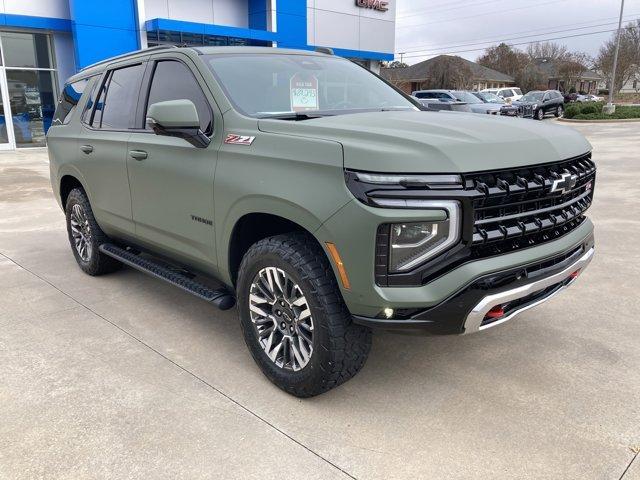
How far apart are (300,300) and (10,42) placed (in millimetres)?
18122

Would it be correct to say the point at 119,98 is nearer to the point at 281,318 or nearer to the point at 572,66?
the point at 281,318

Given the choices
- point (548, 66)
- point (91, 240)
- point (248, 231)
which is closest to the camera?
point (248, 231)

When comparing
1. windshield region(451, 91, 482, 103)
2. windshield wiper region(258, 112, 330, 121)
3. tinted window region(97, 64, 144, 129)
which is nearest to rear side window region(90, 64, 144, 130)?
tinted window region(97, 64, 144, 129)

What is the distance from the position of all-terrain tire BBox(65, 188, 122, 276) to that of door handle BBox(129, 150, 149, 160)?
1.17 metres

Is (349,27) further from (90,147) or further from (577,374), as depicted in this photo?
(577,374)

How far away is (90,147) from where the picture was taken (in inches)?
184

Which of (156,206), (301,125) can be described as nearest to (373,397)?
(301,125)

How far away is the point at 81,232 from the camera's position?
5.24 m

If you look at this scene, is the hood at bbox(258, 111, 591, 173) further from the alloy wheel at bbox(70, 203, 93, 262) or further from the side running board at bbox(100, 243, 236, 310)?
the alloy wheel at bbox(70, 203, 93, 262)

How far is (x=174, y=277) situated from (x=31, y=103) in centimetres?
1692

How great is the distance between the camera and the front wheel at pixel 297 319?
2732 millimetres

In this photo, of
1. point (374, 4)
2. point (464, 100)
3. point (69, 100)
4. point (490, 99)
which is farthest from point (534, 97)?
point (69, 100)

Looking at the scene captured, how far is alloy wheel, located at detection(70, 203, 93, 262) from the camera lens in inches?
200

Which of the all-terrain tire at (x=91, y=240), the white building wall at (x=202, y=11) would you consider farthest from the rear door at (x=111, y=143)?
the white building wall at (x=202, y=11)
